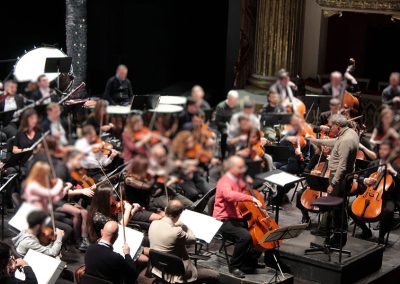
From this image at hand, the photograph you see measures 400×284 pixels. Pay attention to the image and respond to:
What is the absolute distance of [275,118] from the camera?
204 inches

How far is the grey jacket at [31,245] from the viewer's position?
909cm

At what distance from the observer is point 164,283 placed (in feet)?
29.5

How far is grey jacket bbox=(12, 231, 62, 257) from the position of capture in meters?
9.09

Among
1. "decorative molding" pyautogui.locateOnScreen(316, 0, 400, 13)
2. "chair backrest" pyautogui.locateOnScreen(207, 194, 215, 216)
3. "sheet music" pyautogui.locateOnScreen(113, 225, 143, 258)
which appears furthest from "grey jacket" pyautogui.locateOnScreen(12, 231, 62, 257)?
"decorative molding" pyautogui.locateOnScreen(316, 0, 400, 13)

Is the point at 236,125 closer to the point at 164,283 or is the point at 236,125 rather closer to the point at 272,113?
the point at 272,113

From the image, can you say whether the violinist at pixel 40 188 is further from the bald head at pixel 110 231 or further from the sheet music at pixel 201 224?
the sheet music at pixel 201 224

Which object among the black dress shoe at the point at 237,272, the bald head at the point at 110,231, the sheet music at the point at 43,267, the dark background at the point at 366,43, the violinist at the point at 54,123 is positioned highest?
the violinist at the point at 54,123

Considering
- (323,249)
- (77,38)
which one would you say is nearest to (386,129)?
(323,249)

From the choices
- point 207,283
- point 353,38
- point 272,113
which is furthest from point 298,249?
point 353,38

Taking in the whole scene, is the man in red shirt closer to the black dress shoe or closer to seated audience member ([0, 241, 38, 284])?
the black dress shoe

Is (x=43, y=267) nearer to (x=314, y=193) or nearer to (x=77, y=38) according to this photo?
(x=314, y=193)

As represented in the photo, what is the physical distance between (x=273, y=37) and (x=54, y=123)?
37.9ft

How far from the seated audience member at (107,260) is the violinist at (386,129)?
4129 mm

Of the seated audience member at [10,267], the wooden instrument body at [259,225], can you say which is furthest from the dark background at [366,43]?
the seated audience member at [10,267]
